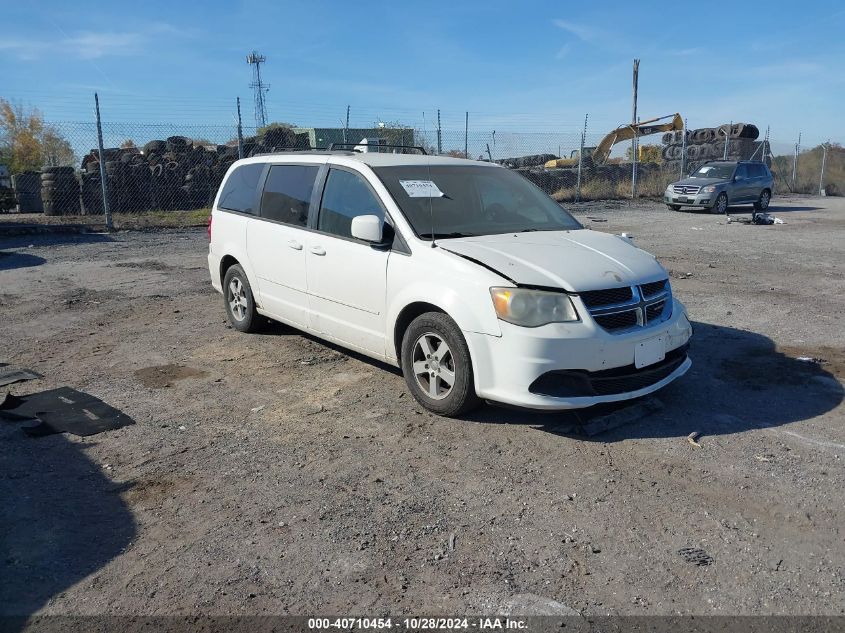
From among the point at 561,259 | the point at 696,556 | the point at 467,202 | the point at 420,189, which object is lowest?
the point at 696,556

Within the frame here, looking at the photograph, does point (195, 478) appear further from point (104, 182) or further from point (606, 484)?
point (104, 182)

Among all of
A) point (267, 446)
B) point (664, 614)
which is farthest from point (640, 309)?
point (267, 446)

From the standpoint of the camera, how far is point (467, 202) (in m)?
5.44

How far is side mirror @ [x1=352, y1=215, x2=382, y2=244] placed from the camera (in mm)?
4902

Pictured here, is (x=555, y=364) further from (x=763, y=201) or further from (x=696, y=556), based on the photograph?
(x=763, y=201)

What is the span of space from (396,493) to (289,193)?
3298mm

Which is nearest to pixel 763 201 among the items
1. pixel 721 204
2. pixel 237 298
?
pixel 721 204

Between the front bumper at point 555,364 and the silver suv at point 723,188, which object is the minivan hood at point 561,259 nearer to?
the front bumper at point 555,364

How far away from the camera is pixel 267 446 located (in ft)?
14.1

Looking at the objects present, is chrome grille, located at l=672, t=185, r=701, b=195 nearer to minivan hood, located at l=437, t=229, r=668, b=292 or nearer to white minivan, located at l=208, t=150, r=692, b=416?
white minivan, located at l=208, t=150, r=692, b=416

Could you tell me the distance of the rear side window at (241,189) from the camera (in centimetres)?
668

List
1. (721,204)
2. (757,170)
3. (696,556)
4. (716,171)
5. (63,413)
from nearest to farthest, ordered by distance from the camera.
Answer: (696,556), (63,413), (721,204), (716,171), (757,170)

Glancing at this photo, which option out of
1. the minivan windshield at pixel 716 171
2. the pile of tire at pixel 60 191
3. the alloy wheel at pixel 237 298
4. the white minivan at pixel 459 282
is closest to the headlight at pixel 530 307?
the white minivan at pixel 459 282

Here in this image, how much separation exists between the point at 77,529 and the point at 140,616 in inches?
33.0
